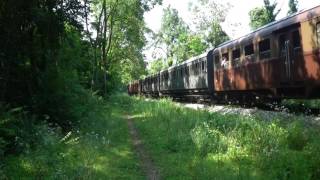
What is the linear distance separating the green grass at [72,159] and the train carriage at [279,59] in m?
6.10

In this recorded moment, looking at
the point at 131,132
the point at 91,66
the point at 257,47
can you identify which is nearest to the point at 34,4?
the point at 131,132

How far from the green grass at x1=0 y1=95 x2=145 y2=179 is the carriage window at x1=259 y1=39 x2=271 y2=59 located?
22.8 ft

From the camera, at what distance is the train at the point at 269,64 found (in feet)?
50.4

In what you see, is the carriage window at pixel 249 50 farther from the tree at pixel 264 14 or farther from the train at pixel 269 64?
the tree at pixel 264 14

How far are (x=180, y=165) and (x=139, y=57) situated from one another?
50.2m

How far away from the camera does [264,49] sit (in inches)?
743

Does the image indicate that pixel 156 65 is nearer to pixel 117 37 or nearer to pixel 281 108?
pixel 117 37

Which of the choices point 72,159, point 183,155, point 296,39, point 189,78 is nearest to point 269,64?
point 296,39

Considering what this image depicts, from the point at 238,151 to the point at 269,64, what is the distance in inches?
322

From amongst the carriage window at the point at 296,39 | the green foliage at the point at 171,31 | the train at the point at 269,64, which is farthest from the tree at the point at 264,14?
the carriage window at the point at 296,39

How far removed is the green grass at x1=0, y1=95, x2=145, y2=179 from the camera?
9445 mm

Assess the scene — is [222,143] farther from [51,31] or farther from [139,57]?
[139,57]

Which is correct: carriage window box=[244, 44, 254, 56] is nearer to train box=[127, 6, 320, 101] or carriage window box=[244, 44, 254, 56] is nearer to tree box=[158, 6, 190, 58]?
train box=[127, 6, 320, 101]

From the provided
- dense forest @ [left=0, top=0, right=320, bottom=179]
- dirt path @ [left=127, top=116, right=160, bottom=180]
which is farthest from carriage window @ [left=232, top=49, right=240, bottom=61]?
dirt path @ [left=127, top=116, right=160, bottom=180]
